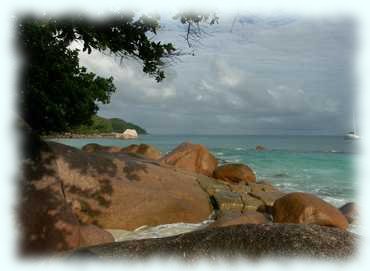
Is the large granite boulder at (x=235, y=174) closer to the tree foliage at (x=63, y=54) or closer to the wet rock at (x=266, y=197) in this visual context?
the wet rock at (x=266, y=197)

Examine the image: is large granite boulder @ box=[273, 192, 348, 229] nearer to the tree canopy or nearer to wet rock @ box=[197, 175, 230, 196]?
wet rock @ box=[197, 175, 230, 196]

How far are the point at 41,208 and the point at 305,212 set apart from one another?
298 inches

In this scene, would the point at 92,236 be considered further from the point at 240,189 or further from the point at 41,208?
the point at 240,189

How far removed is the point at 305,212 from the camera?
1162 centimetres

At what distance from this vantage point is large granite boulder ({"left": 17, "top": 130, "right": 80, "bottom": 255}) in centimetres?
635

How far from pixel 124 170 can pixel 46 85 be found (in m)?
3.53

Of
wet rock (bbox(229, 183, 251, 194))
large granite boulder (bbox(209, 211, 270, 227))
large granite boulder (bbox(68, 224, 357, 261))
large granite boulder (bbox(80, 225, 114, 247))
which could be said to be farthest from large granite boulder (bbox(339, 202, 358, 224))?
large granite boulder (bbox(68, 224, 357, 261))

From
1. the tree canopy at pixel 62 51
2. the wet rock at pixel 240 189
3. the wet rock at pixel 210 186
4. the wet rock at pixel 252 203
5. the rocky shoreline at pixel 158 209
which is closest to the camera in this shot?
the rocky shoreline at pixel 158 209

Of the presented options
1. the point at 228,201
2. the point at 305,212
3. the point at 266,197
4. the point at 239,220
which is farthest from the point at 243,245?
the point at 266,197

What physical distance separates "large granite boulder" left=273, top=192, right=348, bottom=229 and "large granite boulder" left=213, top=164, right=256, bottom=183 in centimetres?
560

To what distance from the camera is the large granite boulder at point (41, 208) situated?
6.35m

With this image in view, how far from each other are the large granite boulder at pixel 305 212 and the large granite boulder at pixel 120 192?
226 cm

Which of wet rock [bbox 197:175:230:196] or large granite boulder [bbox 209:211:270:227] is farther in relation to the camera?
wet rock [bbox 197:175:230:196]

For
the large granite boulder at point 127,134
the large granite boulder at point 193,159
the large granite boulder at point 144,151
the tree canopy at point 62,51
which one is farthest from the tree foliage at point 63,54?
the large granite boulder at point 127,134
